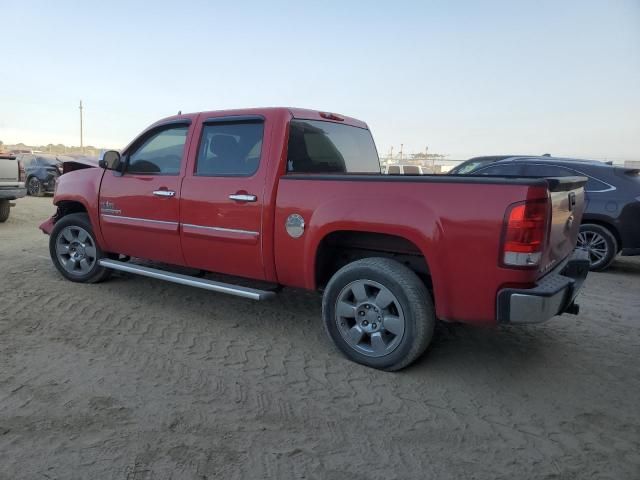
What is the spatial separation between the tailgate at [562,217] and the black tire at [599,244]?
147 inches

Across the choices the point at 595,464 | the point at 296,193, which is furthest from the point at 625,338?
the point at 296,193

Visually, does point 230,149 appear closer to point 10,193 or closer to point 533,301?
point 533,301

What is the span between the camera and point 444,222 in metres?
3.09

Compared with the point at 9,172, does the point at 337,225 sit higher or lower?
lower

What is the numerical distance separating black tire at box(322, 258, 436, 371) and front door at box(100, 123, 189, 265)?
5.73 ft

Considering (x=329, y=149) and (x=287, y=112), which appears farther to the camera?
(x=329, y=149)

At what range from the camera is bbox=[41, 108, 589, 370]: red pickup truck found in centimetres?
298

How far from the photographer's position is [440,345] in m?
4.09

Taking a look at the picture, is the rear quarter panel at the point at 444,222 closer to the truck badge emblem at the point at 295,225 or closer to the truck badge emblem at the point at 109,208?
the truck badge emblem at the point at 295,225

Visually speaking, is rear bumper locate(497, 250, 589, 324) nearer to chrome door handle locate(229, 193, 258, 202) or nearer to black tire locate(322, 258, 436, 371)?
black tire locate(322, 258, 436, 371)

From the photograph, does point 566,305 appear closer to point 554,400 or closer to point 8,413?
point 554,400

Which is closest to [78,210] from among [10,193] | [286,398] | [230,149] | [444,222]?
[230,149]

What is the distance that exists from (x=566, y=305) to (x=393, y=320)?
1.21 meters

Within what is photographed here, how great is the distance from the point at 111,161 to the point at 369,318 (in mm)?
3157
